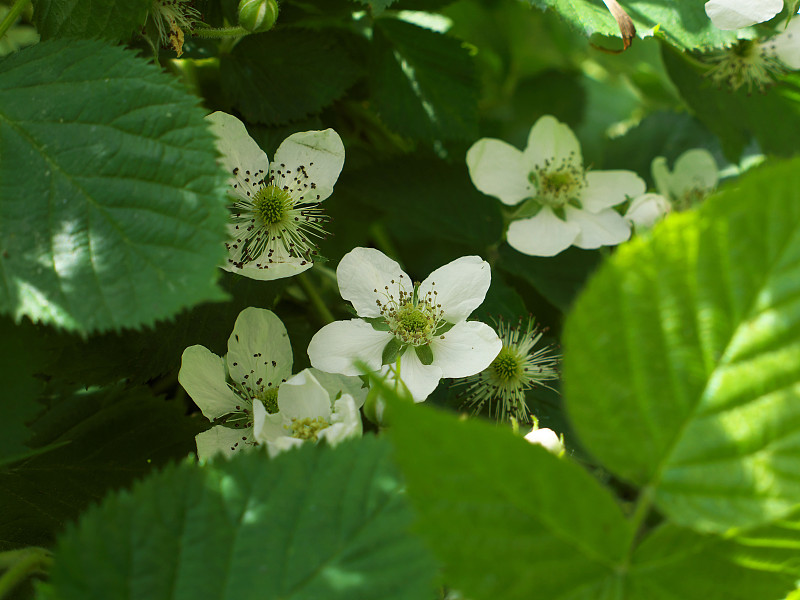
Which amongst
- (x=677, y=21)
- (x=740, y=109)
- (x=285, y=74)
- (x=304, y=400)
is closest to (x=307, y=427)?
(x=304, y=400)

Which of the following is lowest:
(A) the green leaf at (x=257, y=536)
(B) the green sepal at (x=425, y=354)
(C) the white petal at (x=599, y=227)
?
(B) the green sepal at (x=425, y=354)

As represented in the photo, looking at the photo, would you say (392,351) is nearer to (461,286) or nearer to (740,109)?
(461,286)

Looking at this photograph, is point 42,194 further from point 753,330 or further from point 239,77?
point 753,330

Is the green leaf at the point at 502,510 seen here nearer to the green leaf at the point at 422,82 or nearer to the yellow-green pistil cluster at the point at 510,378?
the yellow-green pistil cluster at the point at 510,378

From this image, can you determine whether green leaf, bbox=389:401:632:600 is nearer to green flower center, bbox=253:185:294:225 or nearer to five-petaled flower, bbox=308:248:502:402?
five-petaled flower, bbox=308:248:502:402

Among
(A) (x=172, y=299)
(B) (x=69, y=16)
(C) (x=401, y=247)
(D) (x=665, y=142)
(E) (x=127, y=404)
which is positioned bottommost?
(C) (x=401, y=247)

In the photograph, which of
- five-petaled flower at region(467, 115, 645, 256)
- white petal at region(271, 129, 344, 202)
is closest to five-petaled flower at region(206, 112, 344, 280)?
white petal at region(271, 129, 344, 202)

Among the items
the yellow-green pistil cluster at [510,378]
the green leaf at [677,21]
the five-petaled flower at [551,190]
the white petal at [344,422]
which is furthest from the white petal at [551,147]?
the white petal at [344,422]

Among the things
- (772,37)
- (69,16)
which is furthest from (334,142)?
(772,37)
